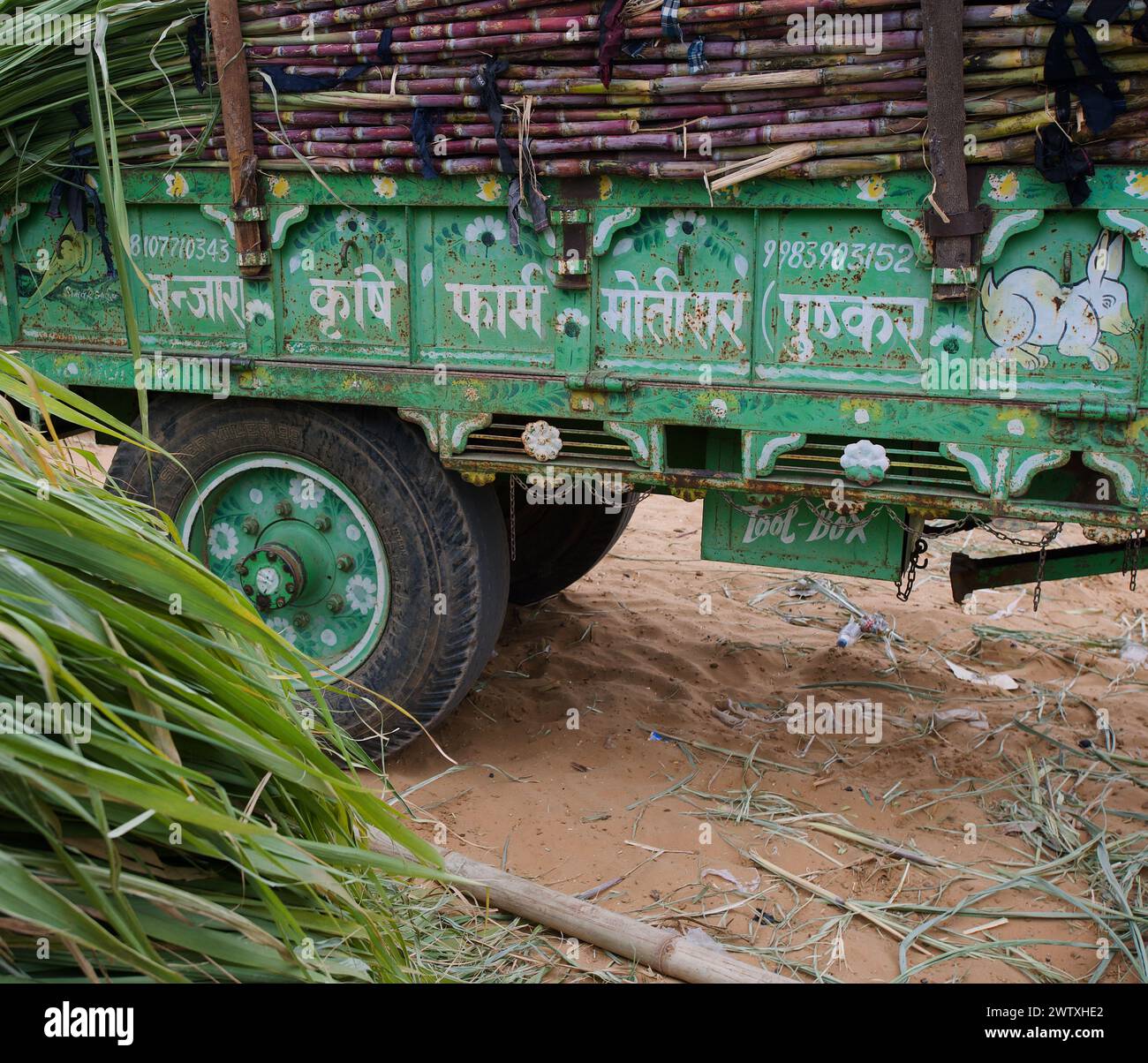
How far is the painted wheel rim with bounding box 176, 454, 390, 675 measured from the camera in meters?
4.37

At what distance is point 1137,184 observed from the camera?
3.15m

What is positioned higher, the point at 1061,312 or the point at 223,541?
the point at 1061,312

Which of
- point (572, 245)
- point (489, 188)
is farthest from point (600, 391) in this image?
point (489, 188)

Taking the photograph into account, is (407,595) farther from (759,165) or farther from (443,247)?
(759,165)

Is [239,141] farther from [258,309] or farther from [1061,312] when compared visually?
[1061,312]

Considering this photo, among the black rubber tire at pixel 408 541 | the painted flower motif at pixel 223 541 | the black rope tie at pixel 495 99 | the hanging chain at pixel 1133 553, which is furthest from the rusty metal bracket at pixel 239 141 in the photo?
the hanging chain at pixel 1133 553

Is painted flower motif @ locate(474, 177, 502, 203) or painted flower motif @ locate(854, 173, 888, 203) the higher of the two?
painted flower motif @ locate(474, 177, 502, 203)

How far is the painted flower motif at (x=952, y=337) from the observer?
3420 millimetres

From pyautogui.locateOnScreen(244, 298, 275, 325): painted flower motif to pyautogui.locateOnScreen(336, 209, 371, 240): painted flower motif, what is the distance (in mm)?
374

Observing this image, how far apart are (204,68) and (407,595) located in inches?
74.5

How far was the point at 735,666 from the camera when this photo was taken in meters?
5.33

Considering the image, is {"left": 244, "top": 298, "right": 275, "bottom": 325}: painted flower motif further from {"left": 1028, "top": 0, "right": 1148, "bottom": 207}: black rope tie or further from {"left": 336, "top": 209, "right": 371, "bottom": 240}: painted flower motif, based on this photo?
{"left": 1028, "top": 0, "right": 1148, "bottom": 207}: black rope tie

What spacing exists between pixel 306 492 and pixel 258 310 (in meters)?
0.66

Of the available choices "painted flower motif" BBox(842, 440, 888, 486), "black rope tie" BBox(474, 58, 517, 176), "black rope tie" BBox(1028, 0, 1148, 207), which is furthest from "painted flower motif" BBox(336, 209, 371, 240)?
"black rope tie" BBox(1028, 0, 1148, 207)
